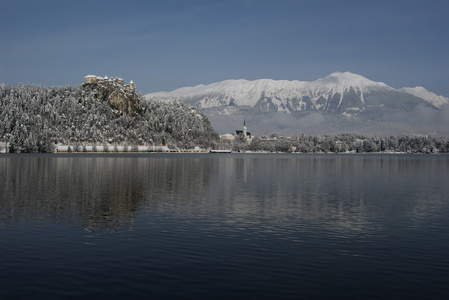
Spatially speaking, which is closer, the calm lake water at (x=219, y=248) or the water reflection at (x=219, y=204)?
the calm lake water at (x=219, y=248)

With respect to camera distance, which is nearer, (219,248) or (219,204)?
(219,248)

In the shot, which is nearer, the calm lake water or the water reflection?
the calm lake water

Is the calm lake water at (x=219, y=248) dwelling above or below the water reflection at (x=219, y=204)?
below

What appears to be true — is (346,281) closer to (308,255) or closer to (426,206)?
(308,255)

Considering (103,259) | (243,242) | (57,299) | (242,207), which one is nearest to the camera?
(57,299)

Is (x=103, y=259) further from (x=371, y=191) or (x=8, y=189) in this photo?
(x=371, y=191)

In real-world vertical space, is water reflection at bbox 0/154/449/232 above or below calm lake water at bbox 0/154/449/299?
above

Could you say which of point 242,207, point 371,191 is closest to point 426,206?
point 371,191

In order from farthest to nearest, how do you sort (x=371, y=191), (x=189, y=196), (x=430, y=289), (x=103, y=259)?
(x=371, y=191) < (x=189, y=196) < (x=103, y=259) < (x=430, y=289)

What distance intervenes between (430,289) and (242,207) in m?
25.2

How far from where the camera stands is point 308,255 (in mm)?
26516

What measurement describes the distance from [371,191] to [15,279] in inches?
1991

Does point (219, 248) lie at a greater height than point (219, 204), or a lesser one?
lesser

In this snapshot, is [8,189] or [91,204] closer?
[91,204]
